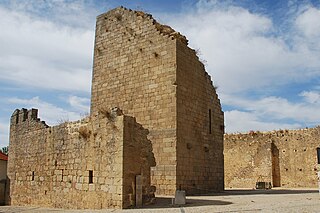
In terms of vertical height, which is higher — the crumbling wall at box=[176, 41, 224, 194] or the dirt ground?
the crumbling wall at box=[176, 41, 224, 194]

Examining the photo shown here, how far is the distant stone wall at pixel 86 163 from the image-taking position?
9.97m

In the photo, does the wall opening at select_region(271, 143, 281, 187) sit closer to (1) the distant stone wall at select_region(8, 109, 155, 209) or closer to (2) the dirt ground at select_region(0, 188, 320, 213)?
(2) the dirt ground at select_region(0, 188, 320, 213)

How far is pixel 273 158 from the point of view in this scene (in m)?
23.9

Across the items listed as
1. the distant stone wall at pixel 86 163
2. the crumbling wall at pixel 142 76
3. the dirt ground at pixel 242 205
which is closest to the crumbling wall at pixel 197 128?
the crumbling wall at pixel 142 76

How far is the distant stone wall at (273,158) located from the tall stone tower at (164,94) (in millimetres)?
8442

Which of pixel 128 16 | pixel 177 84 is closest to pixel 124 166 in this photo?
pixel 177 84

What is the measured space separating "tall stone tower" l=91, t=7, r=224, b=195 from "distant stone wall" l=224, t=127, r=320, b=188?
27.7 feet

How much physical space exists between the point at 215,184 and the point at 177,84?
193 inches

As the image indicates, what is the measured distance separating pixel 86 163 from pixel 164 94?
469 centimetres

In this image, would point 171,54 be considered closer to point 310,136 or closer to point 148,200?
point 148,200

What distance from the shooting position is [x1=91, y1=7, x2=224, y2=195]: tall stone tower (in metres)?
13.9

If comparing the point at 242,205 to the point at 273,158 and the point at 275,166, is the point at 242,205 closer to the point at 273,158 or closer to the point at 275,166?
the point at 273,158

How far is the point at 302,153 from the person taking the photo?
2269 cm

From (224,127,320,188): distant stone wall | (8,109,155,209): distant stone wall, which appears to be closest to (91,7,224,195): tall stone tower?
(8,109,155,209): distant stone wall
